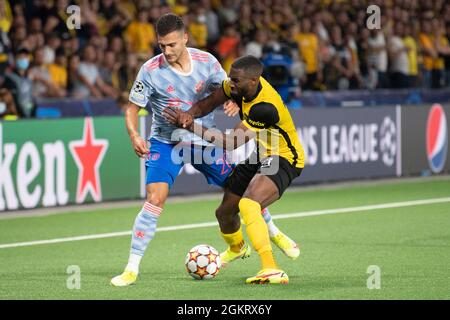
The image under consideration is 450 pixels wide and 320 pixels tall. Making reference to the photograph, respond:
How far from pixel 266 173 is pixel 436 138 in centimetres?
1100

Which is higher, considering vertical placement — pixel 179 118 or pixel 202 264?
pixel 179 118

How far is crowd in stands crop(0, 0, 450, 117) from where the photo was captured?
17750mm

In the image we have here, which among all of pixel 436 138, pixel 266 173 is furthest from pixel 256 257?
pixel 436 138

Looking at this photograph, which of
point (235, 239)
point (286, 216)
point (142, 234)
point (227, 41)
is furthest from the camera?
point (227, 41)

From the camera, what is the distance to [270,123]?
31.3 ft

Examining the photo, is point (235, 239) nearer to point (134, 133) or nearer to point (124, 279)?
point (124, 279)

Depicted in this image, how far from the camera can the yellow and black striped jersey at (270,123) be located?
31.2ft

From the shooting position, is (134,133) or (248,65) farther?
(134,133)

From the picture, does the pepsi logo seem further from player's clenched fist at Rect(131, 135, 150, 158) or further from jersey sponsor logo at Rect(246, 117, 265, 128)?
player's clenched fist at Rect(131, 135, 150, 158)

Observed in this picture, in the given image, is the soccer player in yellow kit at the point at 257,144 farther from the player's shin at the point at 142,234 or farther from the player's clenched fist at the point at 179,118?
the player's shin at the point at 142,234

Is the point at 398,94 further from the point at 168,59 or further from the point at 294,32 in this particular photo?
the point at 168,59

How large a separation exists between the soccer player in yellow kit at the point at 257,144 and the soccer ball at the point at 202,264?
40 centimetres
